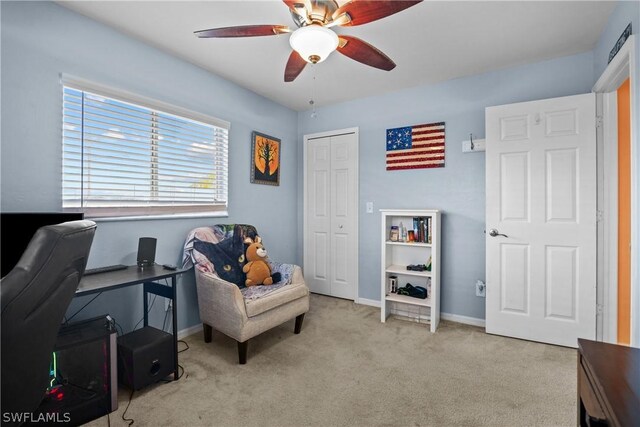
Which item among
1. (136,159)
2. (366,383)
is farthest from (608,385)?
(136,159)

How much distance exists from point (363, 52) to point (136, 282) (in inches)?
78.7

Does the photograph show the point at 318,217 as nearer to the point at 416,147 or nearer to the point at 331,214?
the point at 331,214

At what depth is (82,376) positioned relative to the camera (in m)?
1.70

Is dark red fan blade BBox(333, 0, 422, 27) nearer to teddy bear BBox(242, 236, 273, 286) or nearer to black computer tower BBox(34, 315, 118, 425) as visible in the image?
teddy bear BBox(242, 236, 273, 286)

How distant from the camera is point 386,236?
3270mm

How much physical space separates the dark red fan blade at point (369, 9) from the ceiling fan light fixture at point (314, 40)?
3.9 inches

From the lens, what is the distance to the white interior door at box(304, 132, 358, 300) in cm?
383

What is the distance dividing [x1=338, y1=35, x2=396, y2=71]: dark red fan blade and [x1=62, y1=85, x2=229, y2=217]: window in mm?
1657

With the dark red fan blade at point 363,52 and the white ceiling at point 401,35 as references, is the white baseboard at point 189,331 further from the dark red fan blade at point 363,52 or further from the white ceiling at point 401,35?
the dark red fan blade at point 363,52

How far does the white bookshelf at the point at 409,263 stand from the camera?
294cm

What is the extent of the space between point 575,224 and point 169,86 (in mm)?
3617

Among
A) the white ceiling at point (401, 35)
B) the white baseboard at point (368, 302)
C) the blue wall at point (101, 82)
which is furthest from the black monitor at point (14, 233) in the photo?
the white baseboard at point (368, 302)

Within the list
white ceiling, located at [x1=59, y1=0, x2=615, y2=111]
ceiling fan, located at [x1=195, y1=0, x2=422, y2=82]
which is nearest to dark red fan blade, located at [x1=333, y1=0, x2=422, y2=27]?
ceiling fan, located at [x1=195, y1=0, x2=422, y2=82]

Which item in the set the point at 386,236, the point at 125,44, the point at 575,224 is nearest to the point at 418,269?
the point at 386,236
